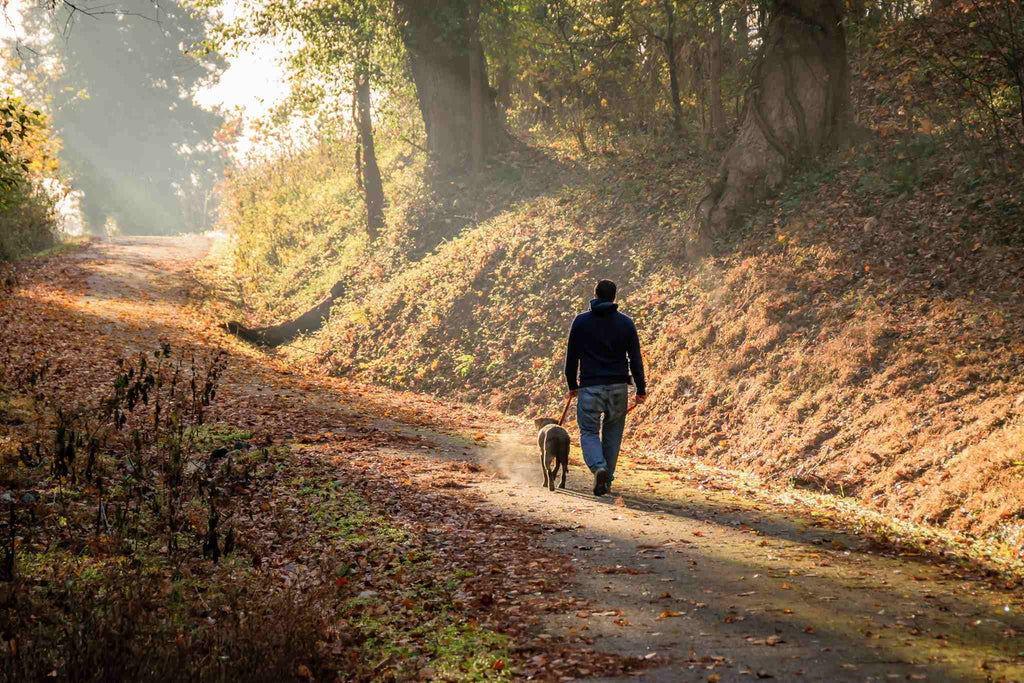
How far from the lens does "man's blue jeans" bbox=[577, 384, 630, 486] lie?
29.6 feet

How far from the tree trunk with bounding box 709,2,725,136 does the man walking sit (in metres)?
13.9

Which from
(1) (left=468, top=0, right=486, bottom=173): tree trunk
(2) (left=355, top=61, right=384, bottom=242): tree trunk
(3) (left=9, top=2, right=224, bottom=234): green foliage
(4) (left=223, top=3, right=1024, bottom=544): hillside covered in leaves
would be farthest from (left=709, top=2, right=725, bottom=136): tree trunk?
(3) (left=9, top=2, right=224, bottom=234): green foliage

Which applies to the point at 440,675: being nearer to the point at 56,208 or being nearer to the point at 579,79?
the point at 579,79

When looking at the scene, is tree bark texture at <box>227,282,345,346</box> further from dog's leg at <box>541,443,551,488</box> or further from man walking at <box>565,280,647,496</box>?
man walking at <box>565,280,647,496</box>

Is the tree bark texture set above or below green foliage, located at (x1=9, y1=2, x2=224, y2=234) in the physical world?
below

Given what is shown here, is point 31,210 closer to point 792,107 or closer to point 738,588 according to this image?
point 792,107

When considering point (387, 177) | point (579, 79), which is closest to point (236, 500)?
point (579, 79)

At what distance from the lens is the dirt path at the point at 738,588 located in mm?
4969

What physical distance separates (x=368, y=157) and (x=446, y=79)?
407 cm

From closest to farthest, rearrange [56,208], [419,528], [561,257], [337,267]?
[419,528], [561,257], [337,267], [56,208]

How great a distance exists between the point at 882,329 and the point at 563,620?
7.84 meters

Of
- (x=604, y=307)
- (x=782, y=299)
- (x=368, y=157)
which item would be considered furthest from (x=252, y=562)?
(x=368, y=157)

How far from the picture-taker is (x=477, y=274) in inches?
816

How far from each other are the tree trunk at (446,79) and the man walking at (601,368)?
1833 centimetres
